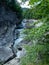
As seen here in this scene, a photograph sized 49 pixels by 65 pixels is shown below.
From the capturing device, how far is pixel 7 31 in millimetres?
8219

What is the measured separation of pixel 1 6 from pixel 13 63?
347 cm

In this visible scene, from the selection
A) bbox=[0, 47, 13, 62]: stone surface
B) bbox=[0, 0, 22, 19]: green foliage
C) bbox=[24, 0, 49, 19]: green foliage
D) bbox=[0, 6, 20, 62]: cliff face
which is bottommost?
bbox=[0, 47, 13, 62]: stone surface

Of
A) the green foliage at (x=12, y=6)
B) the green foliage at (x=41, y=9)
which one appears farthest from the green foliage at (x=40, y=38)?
the green foliage at (x=12, y=6)

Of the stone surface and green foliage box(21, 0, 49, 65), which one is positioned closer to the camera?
green foliage box(21, 0, 49, 65)

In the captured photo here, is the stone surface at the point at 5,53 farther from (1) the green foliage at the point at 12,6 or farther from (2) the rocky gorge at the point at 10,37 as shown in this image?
(1) the green foliage at the point at 12,6

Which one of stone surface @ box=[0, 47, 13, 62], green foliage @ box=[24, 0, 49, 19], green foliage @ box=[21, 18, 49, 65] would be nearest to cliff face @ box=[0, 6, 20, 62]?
stone surface @ box=[0, 47, 13, 62]

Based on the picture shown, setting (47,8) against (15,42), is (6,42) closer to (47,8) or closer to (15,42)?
(15,42)

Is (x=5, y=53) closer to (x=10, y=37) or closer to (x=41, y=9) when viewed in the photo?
(x=10, y=37)

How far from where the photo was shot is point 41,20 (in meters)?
4.15

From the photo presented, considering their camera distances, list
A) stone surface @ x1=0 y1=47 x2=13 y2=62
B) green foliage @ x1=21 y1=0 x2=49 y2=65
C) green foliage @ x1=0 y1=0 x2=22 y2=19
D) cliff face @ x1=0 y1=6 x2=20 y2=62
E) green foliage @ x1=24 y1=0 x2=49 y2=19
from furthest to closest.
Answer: green foliage @ x1=0 y1=0 x2=22 y2=19, cliff face @ x1=0 y1=6 x2=20 y2=62, stone surface @ x1=0 y1=47 x2=13 y2=62, green foliage @ x1=21 y1=0 x2=49 y2=65, green foliage @ x1=24 y1=0 x2=49 y2=19

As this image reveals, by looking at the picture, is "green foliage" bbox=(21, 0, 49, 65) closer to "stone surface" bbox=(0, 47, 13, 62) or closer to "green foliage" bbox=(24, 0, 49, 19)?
"green foliage" bbox=(24, 0, 49, 19)

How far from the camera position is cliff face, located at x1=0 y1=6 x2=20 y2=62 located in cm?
676

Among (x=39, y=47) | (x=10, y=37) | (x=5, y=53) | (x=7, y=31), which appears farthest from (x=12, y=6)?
(x=39, y=47)

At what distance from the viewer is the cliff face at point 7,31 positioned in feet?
22.2
